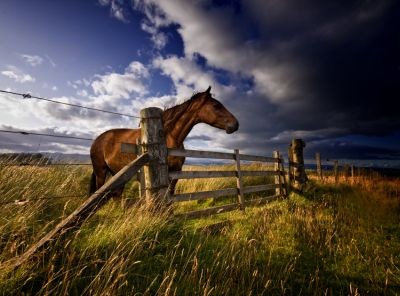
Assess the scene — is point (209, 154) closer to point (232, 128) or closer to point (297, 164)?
point (232, 128)

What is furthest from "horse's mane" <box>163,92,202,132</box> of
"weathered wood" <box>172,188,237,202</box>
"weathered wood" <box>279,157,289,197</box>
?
"weathered wood" <box>279,157,289,197</box>

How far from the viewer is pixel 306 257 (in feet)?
14.5

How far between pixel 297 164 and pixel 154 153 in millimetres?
9255

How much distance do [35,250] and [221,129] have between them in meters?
5.72

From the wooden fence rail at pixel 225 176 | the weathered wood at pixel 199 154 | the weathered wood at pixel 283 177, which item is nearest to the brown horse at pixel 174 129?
the weathered wood at pixel 199 154

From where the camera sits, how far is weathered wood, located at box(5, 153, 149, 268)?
2564 mm

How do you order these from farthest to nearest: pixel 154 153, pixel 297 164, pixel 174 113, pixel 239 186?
1. pixel 297 164
2. pixel 239 186
3. pixel 174 113
4. pixel 154 153

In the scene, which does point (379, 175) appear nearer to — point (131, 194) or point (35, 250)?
point (131, 194)

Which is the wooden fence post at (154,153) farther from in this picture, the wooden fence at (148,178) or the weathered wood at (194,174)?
the weathered wood at (194,174)

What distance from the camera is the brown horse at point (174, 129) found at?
7.26 m

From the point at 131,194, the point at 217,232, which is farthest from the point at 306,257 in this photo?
the point at 131,194

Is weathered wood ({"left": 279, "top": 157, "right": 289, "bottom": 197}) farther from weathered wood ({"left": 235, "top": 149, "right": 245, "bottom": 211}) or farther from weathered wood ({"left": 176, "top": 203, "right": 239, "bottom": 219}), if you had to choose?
weathered wood ({"left": 176, "top": 203, "right": 239, "bottom": 219})

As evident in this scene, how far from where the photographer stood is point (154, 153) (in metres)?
4.49

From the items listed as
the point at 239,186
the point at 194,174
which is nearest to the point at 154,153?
the point at 194,174
